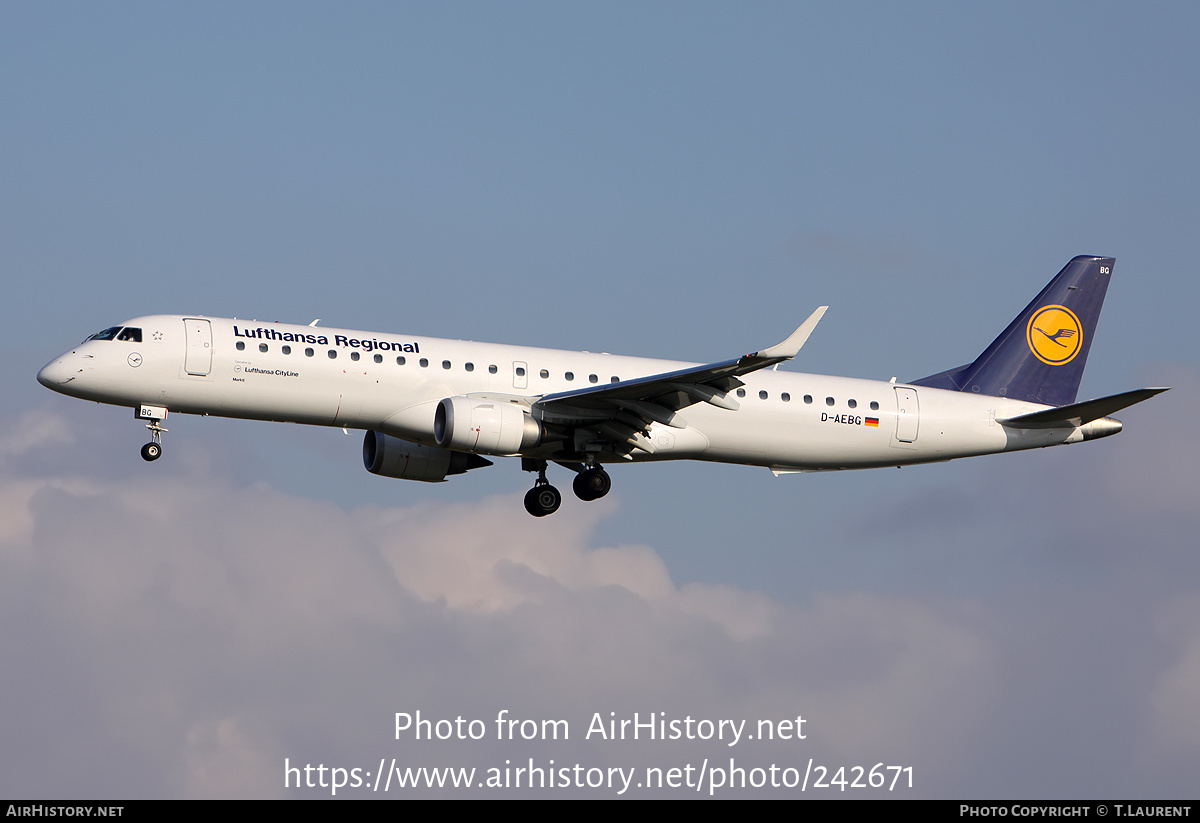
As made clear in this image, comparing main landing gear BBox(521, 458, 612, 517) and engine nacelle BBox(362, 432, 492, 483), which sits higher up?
engine nacelle BBox(362, 432, 492, 483)

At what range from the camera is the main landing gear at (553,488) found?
145ft

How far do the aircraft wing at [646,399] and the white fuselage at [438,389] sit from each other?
0.74 m

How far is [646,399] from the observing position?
139 ft

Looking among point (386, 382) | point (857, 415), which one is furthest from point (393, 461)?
point (857, 415)

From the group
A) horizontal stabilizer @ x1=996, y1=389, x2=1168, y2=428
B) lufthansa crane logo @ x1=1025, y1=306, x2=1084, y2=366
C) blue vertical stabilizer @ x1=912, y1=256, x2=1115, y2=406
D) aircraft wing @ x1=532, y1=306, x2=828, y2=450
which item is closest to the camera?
aircraft wing @ x1=532, y1=306, x2=828, y2=450

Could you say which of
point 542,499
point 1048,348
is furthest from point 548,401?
point 1048,348

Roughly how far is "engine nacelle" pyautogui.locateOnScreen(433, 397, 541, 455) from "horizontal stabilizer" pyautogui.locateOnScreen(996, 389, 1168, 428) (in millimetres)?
15168

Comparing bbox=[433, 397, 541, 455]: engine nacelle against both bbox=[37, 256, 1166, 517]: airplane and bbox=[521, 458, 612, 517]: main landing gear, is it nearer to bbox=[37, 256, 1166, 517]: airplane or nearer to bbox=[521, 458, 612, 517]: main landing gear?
bbox=[37, 256, 1166, 517]: airplane

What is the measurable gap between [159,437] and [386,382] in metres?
5.98

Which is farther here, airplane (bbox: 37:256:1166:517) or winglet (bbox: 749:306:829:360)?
airplane (bbox: 37:256:1166:517)

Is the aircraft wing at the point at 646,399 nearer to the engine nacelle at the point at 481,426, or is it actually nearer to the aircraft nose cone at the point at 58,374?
the engine nacelle at the point at 481,426

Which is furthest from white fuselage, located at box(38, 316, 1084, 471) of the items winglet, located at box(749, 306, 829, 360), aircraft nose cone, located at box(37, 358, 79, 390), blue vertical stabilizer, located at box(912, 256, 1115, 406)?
winglet, located at box(749, 306, 829, 360)

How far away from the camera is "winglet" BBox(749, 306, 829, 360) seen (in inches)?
1511

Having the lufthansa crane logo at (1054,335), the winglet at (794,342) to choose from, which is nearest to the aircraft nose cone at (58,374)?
the winglet at (794,342)
